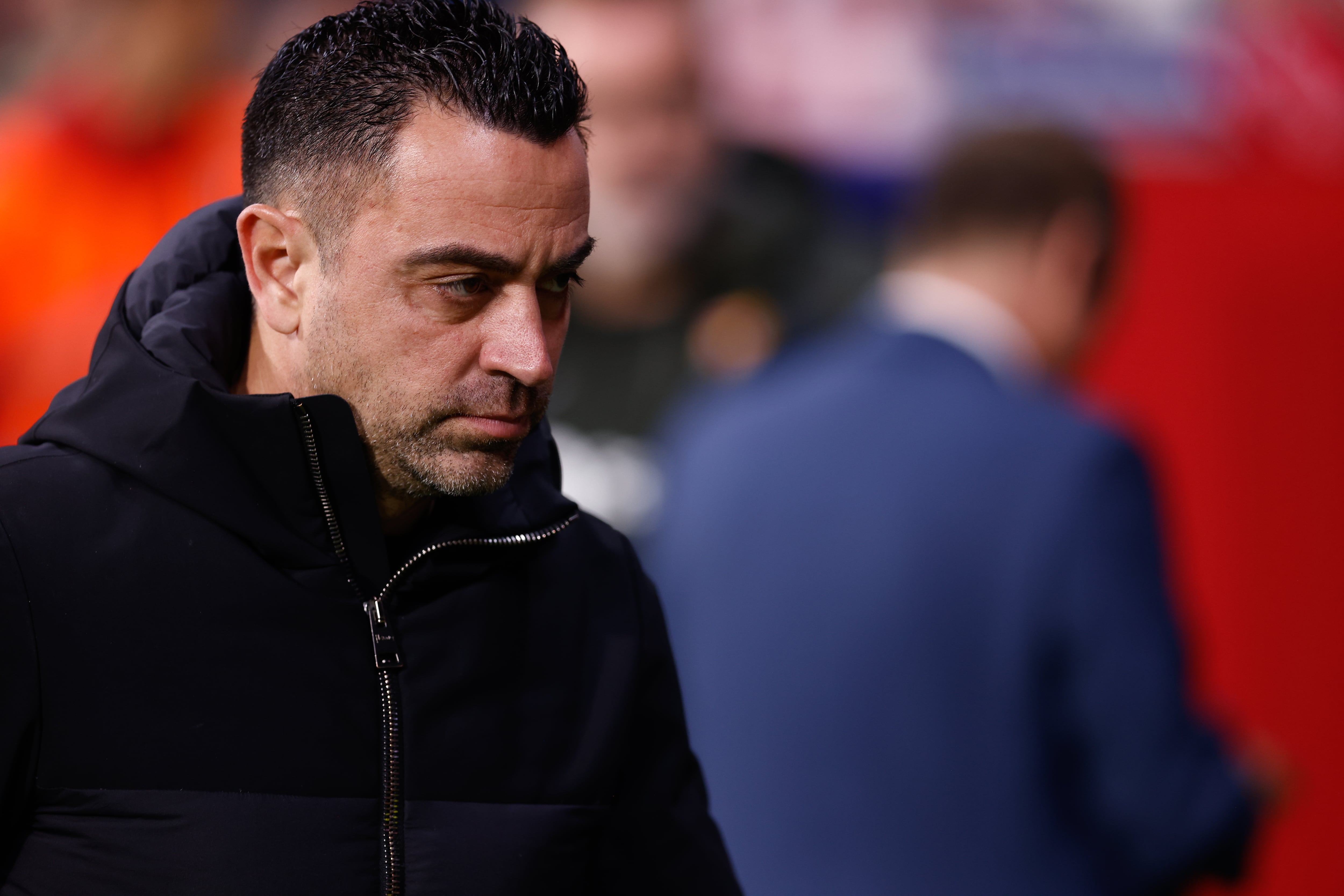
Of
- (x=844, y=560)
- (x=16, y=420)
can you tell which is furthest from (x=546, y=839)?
(x=16, y=420)

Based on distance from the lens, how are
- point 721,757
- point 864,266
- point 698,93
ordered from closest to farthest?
point 721,757
point 698,93
point 864,266

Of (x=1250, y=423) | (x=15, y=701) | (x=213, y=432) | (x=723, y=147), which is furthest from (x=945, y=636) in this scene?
(x=1250, y=423)

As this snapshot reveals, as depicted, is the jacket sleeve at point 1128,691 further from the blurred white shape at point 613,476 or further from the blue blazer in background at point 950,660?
the blurred white shape at point 613,476

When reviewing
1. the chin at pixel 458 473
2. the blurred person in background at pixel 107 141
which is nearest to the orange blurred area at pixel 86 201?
the blurred person in background at pixel 107 141

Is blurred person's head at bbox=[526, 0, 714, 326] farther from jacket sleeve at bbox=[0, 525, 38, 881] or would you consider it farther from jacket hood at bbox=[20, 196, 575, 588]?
jacket sleeve at bbox=[0, 525, 38, 881]

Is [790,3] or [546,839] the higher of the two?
[790,3]

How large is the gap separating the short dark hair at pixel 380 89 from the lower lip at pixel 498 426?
193 mm

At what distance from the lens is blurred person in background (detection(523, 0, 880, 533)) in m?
3.65

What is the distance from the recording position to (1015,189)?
104 inches

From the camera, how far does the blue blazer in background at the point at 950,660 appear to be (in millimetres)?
2270

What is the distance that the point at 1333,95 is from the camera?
14.7 ft

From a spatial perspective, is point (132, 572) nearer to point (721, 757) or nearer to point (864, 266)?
point (721, 757)

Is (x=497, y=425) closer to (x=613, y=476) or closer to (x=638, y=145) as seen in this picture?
(x=613, y=476)

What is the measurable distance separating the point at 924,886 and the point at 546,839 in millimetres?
1210
